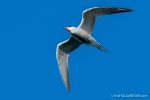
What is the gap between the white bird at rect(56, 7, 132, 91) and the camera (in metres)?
29.9

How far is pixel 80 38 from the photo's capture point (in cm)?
3022

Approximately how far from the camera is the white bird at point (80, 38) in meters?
29.9

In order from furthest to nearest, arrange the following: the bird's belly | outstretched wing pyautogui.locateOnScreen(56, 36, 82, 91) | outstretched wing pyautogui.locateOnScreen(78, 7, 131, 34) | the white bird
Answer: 1. outstretched wing pyautogui.locateOnScreen(56, 36, 82, 91)
2. the bird's belly
3. the white bird
4. outstretched wing pyautogui.locateOnScreen(78, 7, 131, 34)

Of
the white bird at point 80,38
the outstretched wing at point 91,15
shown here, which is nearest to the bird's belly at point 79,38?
the white bird at point 80,38

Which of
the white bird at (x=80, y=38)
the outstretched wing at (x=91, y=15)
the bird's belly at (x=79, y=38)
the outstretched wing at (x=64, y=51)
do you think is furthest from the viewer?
the outstretched wing at (x=64, y=51)

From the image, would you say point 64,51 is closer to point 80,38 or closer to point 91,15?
point 80,38

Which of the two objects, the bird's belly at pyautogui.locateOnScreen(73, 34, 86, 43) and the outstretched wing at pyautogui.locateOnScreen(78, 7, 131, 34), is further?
the bird's belly at pyautogui.locateOnScreen(73, 34, 86, 43)

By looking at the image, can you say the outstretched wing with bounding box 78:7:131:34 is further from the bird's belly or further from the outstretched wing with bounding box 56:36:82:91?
the outstretched wing with bounding box 56:36:82:91

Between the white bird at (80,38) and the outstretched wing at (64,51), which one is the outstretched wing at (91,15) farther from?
the outstretched wing at (64,51)

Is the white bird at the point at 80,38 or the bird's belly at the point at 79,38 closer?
the white bird at the point at 80,38

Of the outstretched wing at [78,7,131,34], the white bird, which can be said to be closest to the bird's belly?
the white bird

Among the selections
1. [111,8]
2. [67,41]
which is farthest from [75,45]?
[111,8]

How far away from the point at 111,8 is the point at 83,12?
1.19m

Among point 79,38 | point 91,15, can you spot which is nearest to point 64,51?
point 79,38
